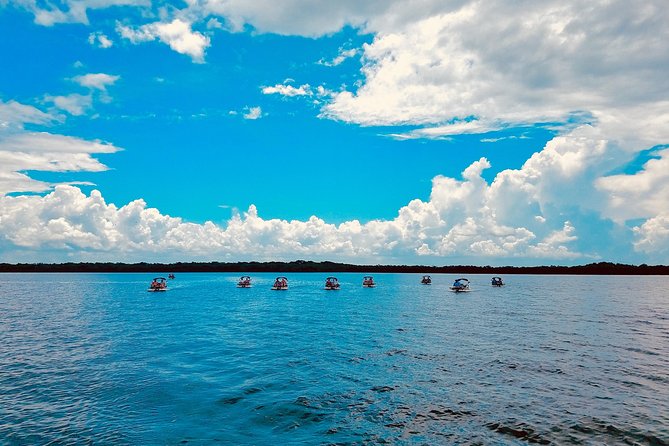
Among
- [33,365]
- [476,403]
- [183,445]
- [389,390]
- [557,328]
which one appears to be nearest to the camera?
[183,445]

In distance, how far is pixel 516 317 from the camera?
209ft

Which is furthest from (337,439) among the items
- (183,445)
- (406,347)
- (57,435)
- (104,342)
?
(104,342)

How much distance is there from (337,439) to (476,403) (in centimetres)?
902

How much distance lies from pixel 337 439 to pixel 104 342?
33.7 m

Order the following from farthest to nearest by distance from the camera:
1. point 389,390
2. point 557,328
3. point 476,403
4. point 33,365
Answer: point 557,328 → point 33,365 → point 389,390 → point 476,403

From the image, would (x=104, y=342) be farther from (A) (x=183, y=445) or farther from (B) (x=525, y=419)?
(B) (x=525, y=419)

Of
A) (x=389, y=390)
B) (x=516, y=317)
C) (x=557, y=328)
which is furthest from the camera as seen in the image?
(x=516, y=317)

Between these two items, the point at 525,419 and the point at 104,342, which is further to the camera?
the point at 104,342

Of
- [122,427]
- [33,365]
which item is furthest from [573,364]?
[33,365]

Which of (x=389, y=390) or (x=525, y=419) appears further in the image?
(x=389, y=390)

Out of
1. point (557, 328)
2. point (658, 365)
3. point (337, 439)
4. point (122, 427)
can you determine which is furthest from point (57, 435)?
point (557, 328)

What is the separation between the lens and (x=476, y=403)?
2322 cm

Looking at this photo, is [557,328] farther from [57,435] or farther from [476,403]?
[57,435]

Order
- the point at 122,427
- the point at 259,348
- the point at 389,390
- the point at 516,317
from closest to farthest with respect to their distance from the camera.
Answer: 1. the point at 122,427
2. the point at 389,390
3. the point at 259,348
4. the point at 516,317
